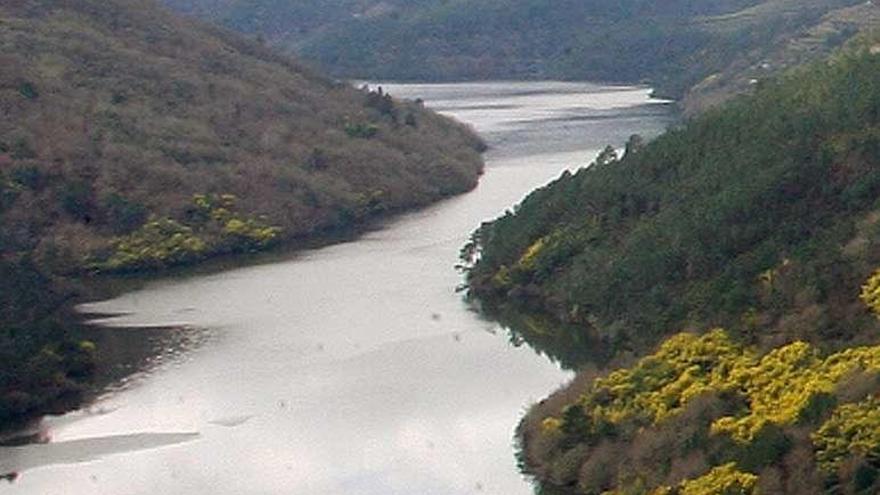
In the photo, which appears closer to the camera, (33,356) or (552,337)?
(33,356)

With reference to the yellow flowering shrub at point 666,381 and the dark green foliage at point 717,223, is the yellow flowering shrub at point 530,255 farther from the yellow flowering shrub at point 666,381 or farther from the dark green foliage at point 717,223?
the yellow flowering shrub at point 666,381

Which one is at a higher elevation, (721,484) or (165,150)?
(721,484)

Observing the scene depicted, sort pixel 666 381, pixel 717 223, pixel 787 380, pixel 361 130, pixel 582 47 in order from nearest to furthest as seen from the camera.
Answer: pixel 787 380, pixel 666 381, pixel 717 223, pixel 361 130, pixel 582 47

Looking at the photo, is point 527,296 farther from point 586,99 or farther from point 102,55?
point 586,99

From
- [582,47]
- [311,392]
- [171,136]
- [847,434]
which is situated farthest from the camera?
[582,47]

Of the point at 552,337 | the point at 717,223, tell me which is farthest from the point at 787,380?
the point at 552,337

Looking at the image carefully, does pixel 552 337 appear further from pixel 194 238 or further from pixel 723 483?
pixel 194 238

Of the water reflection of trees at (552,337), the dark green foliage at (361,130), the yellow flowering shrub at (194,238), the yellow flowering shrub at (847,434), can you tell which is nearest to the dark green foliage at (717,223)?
the water reflection of trees at (552,337)

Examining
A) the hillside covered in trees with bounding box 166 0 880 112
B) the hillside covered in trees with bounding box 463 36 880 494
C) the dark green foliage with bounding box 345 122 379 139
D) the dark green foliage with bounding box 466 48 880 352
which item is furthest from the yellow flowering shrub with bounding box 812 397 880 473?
the hillside covered in trees with bounding box 166 0 880 112
